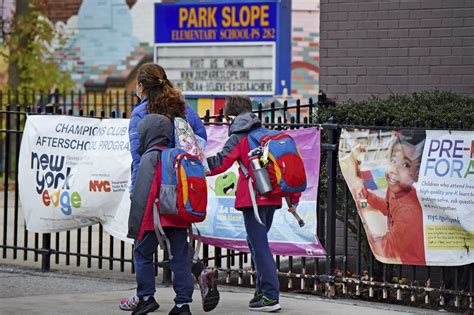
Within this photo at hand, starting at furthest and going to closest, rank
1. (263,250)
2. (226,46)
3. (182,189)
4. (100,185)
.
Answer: (226,46) < (100,185) < (263,250) < (182,189)

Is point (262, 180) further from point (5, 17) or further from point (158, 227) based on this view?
point (5, 17)

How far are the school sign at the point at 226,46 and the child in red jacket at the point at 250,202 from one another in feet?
38.1

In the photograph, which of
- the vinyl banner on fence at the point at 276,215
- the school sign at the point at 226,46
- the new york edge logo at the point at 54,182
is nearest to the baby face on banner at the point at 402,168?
the vinyl banner on fence at the point at 276,215

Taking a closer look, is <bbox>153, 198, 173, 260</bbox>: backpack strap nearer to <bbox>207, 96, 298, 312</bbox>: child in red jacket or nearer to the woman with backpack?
the woman with backpack

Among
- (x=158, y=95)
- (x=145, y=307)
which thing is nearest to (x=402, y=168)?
(x=158, y=95)

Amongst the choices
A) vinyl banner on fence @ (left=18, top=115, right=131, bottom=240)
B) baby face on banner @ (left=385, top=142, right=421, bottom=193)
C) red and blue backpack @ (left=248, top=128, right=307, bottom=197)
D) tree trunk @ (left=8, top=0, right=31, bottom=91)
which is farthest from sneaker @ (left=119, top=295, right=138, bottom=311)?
tree trunk @ (left=8, top=0, right=31, bottom=91)

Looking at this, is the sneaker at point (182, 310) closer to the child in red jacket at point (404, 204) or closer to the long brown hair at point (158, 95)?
the long brown hair at point (158, 95)

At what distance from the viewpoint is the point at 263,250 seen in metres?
9.14

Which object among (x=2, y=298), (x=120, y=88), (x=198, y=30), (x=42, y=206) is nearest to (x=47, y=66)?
(x=120, y=88)

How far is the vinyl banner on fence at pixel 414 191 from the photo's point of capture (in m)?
9.04

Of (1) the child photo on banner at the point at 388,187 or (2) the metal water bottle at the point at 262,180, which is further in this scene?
(1) the child photo on banner at the point at 388,187

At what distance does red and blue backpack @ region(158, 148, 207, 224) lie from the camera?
27.2ft

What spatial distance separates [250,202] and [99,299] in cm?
176

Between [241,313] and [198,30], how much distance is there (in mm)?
13208
